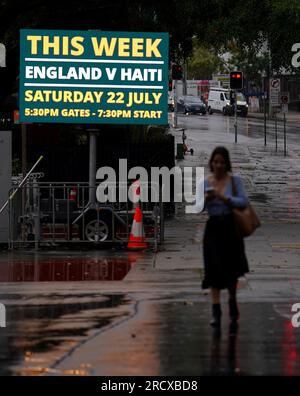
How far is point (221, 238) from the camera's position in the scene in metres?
11.6

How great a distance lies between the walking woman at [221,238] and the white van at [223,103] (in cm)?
6941

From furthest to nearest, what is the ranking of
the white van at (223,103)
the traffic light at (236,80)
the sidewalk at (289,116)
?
the white van at (223,103), the sidewalk at (289,116), the traffic light at (236,80)

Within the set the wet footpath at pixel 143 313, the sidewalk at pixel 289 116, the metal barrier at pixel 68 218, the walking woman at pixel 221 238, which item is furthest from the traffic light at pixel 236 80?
the walking woman at pixel 221 238

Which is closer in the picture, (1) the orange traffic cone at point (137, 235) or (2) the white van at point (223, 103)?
(1) the orange traffic cone at point (137, 235)

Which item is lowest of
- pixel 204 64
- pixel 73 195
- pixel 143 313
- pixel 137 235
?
pixel 143 313

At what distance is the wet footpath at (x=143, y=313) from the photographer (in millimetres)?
10016

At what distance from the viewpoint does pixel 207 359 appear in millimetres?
10109

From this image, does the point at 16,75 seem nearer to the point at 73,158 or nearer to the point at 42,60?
the point at 73,158

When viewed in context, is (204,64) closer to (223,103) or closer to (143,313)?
(223,103)

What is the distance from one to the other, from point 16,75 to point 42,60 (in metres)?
10.7

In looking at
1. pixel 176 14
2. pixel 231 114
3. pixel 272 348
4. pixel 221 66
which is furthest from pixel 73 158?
pixel 221 66

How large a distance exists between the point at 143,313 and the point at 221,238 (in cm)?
172

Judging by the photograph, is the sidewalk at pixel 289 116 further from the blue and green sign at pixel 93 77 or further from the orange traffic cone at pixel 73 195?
the orange traffic cone at pixel 73 195

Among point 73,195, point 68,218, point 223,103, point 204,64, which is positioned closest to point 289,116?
point 223,103
